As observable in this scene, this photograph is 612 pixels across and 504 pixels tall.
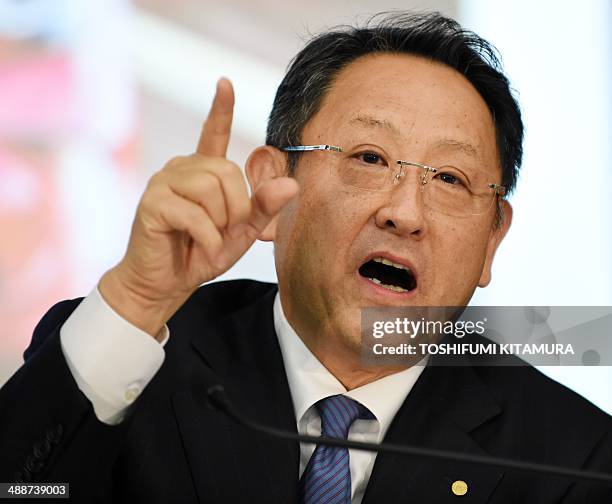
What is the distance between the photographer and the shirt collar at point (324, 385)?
1.70m

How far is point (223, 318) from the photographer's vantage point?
6.21 ft

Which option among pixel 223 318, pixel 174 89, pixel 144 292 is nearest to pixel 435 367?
pixel 223 318

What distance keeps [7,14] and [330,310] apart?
1340 millimetres

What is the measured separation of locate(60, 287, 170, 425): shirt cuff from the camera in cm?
135

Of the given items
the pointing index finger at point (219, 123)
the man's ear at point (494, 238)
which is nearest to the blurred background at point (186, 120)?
the man's ear at point (494, 238)

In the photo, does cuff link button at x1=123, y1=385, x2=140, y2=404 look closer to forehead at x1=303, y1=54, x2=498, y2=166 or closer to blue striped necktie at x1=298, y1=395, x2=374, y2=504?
blue striped necktie at x1=298, y1=395, x2=374, y2=504

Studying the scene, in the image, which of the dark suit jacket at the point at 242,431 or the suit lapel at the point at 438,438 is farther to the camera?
the suit lapel at the point at 438,438

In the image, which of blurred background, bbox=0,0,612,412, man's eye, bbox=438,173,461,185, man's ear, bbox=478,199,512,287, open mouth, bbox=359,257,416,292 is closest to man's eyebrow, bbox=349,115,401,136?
man's eye, bbox=438,173,461,185

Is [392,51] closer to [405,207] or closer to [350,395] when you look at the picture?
[405,207]

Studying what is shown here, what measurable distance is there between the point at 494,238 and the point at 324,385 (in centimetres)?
54

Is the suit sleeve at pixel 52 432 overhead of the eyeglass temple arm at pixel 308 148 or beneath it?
beneath

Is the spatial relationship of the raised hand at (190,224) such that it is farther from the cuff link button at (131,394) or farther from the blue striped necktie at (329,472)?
the blue striped necktie at (329,472)

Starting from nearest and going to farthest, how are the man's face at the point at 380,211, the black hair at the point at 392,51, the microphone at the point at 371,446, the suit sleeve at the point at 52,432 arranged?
the microphone at the point at 371,446
the suit sleeve at the point at 52,432
the man's face at the point at 380,211
the black hair at the point at 392,51

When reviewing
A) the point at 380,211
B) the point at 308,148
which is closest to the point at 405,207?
the point at 380,211
